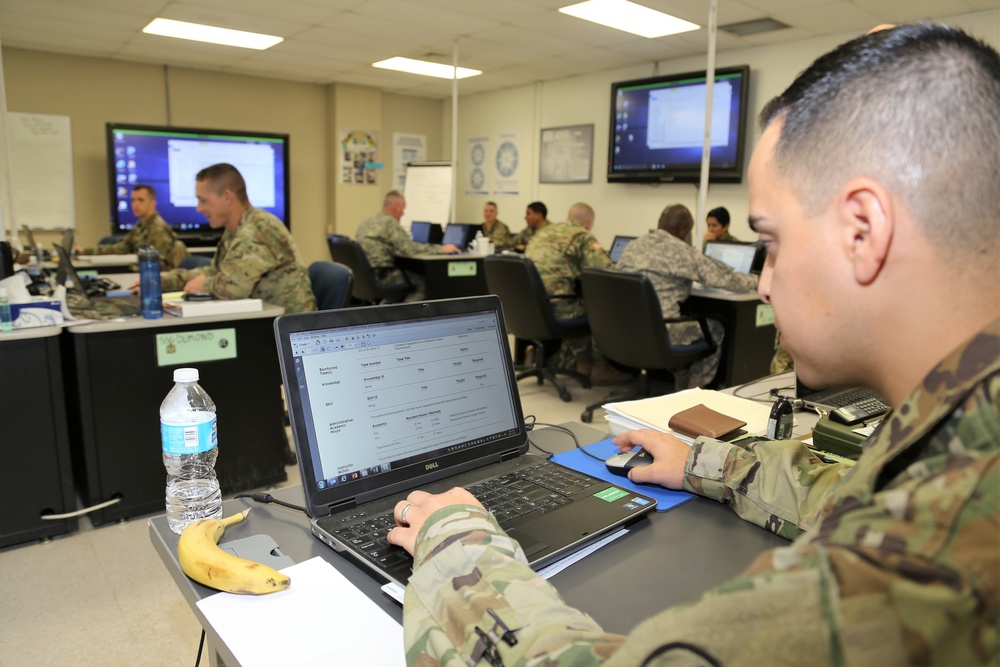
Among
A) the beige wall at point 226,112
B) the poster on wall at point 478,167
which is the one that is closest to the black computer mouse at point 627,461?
the beige wall at point 226,112

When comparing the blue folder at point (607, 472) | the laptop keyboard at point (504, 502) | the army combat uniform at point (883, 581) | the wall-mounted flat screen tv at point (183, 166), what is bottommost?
the blue folder at point (607, 472)

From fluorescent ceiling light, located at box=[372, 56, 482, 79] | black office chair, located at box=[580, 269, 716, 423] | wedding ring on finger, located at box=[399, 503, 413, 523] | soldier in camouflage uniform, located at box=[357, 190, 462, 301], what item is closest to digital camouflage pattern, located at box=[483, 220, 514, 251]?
fluorescent ceiling light, located at box=[372, 56, 482, 79]

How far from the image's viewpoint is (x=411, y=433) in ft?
3.16

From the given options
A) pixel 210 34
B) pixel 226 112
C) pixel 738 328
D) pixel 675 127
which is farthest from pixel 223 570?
pixel 226 112

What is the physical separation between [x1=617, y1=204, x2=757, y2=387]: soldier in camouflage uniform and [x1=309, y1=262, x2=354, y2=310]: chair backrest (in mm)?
1576

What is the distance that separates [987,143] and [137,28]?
6.31 metres

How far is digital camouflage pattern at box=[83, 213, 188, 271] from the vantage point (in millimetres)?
4992

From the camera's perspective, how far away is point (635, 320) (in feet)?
10.8

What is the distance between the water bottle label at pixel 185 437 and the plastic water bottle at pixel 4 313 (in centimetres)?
151

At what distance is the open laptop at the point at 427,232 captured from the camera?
7.18 m

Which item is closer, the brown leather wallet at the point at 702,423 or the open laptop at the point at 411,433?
the open laptop at the point at 411,433

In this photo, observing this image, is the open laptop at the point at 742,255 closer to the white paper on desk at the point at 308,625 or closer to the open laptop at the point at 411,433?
the open laptop at the point at 411,433

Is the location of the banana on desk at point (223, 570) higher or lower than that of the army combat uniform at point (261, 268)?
lower

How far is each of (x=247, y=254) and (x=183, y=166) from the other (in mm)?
4777
